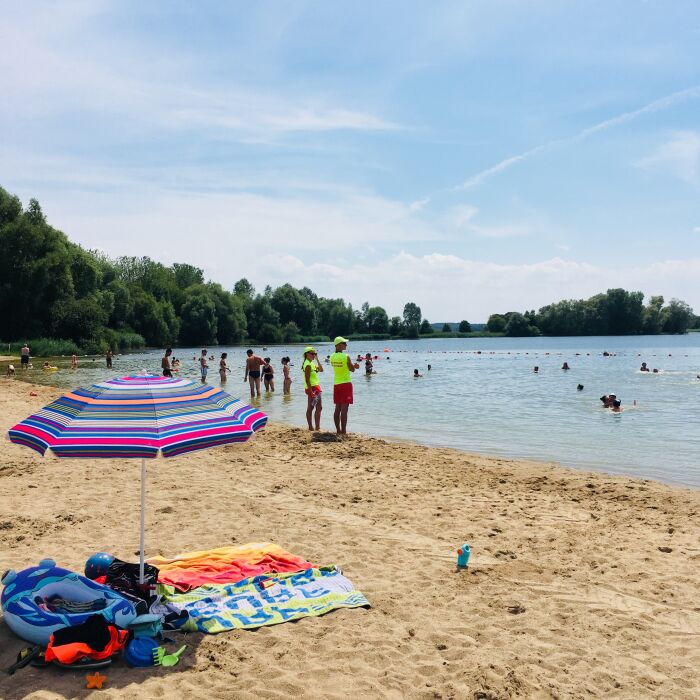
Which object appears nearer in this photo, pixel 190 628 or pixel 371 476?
pixel 190 628

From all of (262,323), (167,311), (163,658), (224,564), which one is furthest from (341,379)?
(262,323)

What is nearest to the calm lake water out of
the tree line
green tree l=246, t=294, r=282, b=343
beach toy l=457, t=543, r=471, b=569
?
beach toy l=457, t=543, r=471, b=569

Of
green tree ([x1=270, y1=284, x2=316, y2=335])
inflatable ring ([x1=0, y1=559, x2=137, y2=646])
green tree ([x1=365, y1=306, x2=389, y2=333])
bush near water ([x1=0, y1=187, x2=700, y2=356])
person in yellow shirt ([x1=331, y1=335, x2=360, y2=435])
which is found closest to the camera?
inflatable ring ([x1=0, y1=559, x2=137, y2=646])

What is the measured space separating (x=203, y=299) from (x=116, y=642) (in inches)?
3517

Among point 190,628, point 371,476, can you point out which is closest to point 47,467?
point 371,476

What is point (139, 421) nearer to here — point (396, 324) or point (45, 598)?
point (45, 598)

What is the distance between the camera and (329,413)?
64.3 feet

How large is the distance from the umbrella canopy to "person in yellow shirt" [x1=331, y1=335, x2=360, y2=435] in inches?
305

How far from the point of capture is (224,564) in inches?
214

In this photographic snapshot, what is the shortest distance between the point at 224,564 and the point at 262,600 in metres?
0.72

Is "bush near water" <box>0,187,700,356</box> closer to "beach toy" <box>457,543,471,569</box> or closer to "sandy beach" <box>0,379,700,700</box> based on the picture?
"sandy beach" <box>0,379,700,700</box>

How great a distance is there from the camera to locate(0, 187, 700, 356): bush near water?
2260 inches

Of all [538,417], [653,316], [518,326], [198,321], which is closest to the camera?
[538,417]

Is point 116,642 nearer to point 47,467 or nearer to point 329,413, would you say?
point 47,467
